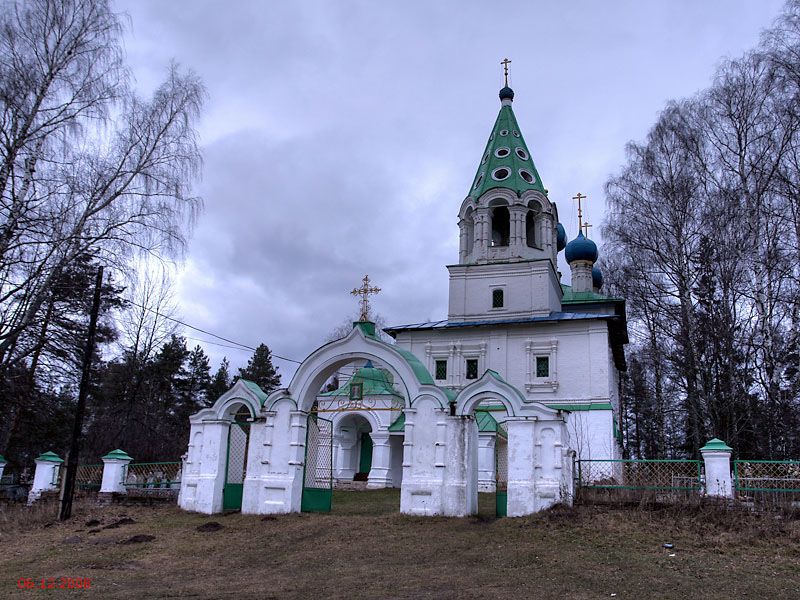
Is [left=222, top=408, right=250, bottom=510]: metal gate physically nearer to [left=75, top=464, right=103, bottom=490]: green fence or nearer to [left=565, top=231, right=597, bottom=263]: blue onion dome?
[left=75, top=464, right=103, bottom=490]: green fence

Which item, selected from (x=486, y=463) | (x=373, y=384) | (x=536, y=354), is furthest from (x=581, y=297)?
(x=486, y=463)

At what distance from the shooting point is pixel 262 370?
46.9 metres

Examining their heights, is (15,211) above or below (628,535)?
above

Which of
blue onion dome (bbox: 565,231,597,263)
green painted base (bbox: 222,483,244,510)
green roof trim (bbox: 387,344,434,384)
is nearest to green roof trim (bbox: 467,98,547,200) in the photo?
blue onion dome (bbox: 565,231,597,263)

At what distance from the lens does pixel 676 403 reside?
24.7m

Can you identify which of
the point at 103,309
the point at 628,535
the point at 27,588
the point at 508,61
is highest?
the point at 508,61

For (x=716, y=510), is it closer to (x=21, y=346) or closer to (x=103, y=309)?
(x=103, y=309)

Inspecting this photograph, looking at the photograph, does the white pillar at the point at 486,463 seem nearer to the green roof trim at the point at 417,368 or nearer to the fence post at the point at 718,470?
the green roof trim at the point at 417,368

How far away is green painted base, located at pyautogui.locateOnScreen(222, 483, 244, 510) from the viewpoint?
1418cm

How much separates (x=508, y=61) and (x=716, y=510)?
83.3 feet

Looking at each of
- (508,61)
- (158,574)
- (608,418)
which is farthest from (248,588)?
(508,61)

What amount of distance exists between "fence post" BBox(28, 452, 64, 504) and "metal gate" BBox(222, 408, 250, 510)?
5202mm

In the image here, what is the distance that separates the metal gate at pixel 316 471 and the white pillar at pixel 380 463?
349 inches

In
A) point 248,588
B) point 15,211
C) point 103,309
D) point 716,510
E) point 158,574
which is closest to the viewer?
point 248,588
